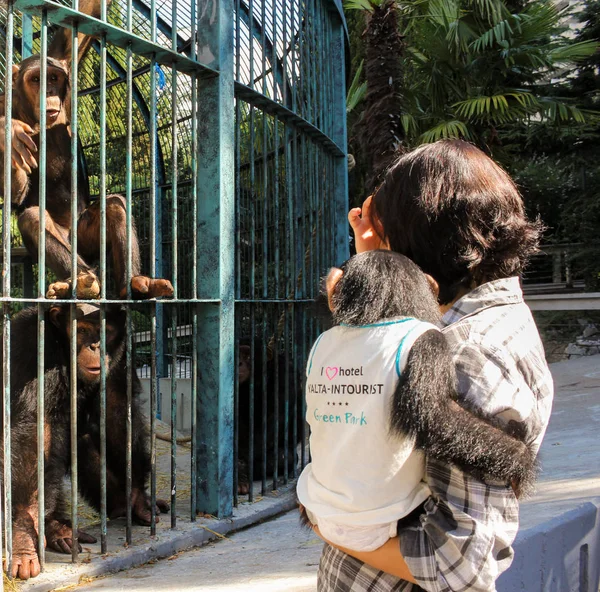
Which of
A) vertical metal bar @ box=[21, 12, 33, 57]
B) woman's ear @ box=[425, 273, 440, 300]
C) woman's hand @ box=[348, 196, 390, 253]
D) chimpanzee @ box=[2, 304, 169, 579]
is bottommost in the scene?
chimpanzee @ box=[2, 304, 169, 579]

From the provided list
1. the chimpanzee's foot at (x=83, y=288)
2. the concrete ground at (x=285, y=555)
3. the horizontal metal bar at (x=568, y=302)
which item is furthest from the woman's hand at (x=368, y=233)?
the horizontal metal bar at (x=568, y=302)

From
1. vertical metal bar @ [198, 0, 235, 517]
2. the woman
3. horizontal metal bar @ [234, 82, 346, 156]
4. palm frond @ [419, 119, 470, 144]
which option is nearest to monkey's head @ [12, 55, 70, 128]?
vertical metal bar @ [198, 0, 235, 517]

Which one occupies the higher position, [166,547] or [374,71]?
[374,71]

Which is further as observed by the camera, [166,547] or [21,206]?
[21,206]

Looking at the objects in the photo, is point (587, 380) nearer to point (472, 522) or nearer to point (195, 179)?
point (195, 179)

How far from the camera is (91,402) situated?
371cm

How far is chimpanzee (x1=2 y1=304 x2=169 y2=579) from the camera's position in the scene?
10.3 ft

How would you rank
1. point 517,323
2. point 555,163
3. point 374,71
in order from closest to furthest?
1. point 517,323
2. point 374,71
3. point 555,163

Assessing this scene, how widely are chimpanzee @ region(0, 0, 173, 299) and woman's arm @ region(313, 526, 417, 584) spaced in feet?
7.05

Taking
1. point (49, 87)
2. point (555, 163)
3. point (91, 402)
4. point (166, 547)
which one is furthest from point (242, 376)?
point (555, 163)

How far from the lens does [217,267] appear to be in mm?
3727

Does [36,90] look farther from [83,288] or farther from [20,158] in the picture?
[83,288]

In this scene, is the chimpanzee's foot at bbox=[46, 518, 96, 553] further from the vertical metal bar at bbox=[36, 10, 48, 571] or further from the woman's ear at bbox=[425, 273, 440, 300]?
the woman's ear at bbox=[425, 273, 440, 300]

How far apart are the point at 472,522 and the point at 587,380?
9625mm
